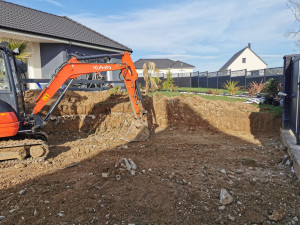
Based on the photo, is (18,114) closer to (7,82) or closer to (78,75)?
(7,82)

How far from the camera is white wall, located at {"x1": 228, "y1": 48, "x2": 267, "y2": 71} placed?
51125 mm

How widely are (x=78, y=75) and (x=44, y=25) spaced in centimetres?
1003

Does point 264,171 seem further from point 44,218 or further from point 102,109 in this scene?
point 102,109

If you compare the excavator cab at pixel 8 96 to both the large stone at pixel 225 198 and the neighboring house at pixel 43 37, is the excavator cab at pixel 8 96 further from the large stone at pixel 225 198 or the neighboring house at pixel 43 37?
the neighboring house at pixel 43 37

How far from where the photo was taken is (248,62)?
5216 centimetres

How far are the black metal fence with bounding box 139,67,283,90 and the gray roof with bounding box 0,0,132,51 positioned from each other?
1018 cm

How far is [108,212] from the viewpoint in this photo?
3.29 m

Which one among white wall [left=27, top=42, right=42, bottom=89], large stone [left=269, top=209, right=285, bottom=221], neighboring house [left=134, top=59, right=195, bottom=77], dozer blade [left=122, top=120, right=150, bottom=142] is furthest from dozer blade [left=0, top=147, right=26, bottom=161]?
neighboring house [left=134, top=59, right=195, bottom=77]

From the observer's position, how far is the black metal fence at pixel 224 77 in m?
17.1

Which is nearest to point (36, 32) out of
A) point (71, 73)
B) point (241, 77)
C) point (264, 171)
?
point (71, 73)

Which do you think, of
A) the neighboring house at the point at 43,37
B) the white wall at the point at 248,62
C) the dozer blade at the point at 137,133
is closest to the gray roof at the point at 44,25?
the neighboring house at the point at 43,37

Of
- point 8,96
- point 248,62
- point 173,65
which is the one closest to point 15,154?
point 8,96

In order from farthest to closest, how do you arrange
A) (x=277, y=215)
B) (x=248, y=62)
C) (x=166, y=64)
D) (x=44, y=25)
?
(x=166, y=64)
(x=248, y=62)
(x=44, y=25)
(x=277, y=215)

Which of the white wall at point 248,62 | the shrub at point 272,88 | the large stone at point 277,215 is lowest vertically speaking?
the large stone at point 277,215
